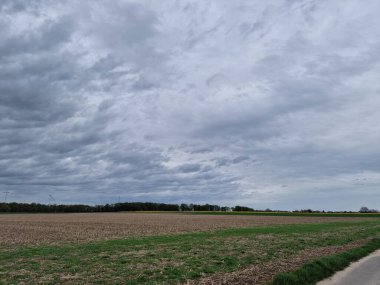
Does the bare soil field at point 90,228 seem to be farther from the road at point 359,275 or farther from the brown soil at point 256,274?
the road at point 359,275

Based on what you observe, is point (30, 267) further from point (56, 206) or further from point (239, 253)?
point (56, 206)

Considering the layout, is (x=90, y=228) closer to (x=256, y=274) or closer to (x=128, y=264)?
(x=128, y=264)

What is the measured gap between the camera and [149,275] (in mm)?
13445

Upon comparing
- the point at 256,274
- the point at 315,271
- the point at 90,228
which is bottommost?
the point at 256,274

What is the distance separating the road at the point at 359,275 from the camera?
12301 millimetres

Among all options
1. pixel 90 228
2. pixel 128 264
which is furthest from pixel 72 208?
pixel 128 264

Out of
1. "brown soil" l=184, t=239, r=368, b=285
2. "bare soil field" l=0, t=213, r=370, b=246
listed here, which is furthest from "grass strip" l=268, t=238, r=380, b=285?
"bare soil field" l=0, t=213, r=370, b=246

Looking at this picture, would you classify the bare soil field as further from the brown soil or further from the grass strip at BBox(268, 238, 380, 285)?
the grass strip at BBox(268, 238, 380, 285)

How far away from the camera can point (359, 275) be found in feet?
44.6

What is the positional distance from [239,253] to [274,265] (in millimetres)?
3853

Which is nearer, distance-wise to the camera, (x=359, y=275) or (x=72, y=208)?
(x=359, y=275)

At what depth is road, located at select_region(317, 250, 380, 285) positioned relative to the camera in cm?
1230

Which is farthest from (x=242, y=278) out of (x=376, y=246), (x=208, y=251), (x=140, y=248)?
(x=376, y=246)

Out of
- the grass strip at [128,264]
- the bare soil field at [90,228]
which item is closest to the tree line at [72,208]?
the bare soil field at [90,228]
